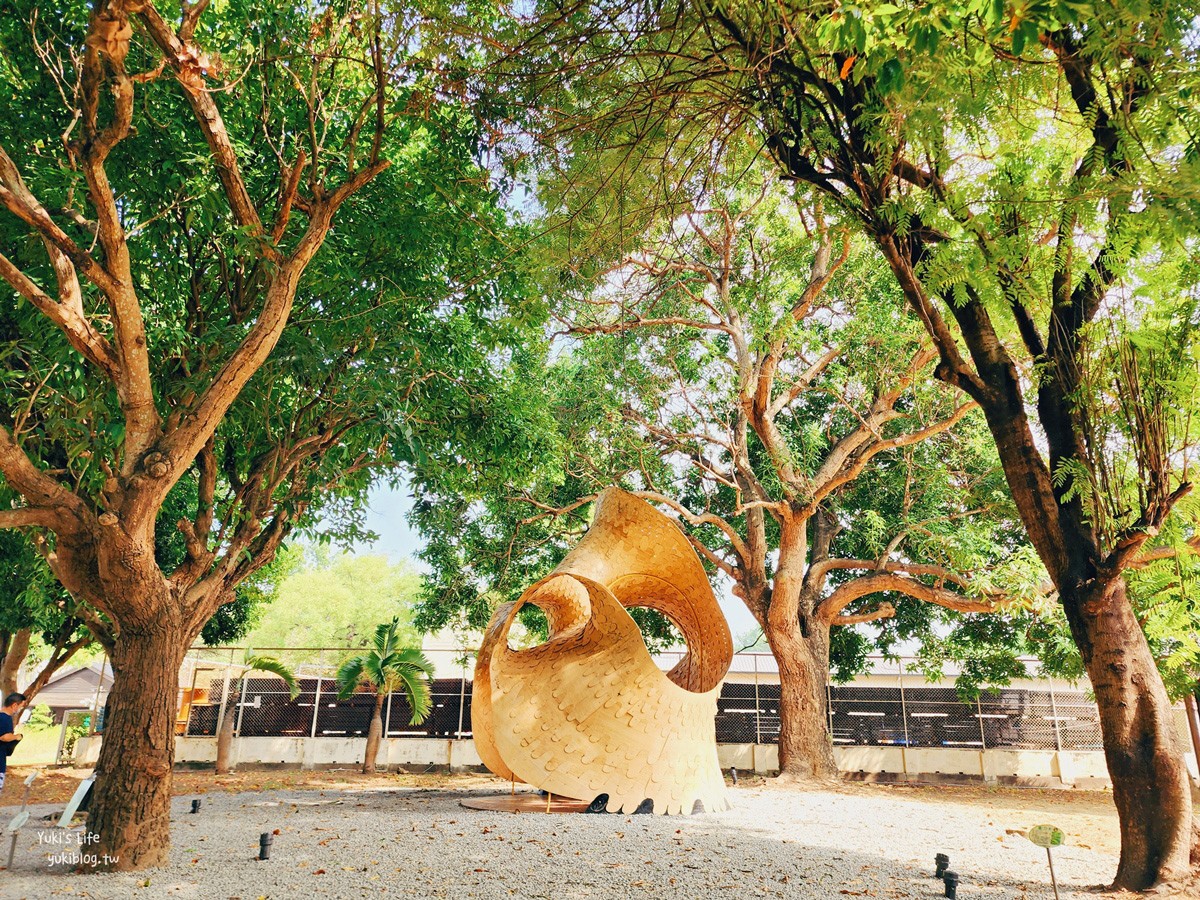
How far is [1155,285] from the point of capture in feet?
16.0

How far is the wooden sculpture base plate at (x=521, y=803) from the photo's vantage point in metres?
9.65

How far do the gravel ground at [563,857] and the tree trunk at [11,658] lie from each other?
737 centimetres

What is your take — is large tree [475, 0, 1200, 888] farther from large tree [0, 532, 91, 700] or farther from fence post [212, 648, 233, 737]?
fence post [212, 648, 233, 737]

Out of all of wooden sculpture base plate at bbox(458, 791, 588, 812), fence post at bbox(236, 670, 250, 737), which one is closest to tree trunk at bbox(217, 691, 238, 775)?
fence post at bbox(236, 670, 250, 737)

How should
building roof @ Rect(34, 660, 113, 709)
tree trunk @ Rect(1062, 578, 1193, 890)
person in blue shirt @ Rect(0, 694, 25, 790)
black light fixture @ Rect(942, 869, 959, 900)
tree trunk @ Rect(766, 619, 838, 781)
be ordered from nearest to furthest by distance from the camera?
1. tree trunk @ Rect(1062, 578, 1193, 890)
2. black light fixture @ Rect(942, 869, 959, 900)
3. person in blue shirt @ Rect(0, 694, 25, 790)
4. tree trunk @ Rect(766, 619, 838, 781)
5. building roof @ Rect(34, 660, 113, 709)

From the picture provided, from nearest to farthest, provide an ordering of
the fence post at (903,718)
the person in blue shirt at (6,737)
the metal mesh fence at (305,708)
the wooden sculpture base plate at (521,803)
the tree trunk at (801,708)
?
the person in blue shirt at (6,737), the wooden sculpture base plate at (521,803), the tree trunk at (801,708), the fence post at (903,718), the metal mesh fence at (305,708)

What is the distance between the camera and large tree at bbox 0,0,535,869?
18.6 ft

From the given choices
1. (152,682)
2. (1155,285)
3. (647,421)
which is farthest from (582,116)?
(647,421)

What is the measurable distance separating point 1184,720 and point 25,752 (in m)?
31.1

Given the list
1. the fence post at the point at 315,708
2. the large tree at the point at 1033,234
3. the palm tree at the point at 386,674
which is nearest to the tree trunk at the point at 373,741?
the palm tree at the point at 386,674

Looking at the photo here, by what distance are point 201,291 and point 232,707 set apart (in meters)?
11.2

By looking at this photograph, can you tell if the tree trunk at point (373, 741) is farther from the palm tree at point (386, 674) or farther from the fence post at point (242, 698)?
the fence post at point (242, 698)

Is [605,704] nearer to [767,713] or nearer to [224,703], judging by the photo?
[767,713]

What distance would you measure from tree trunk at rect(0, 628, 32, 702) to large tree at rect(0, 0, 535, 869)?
10040 millimetres
